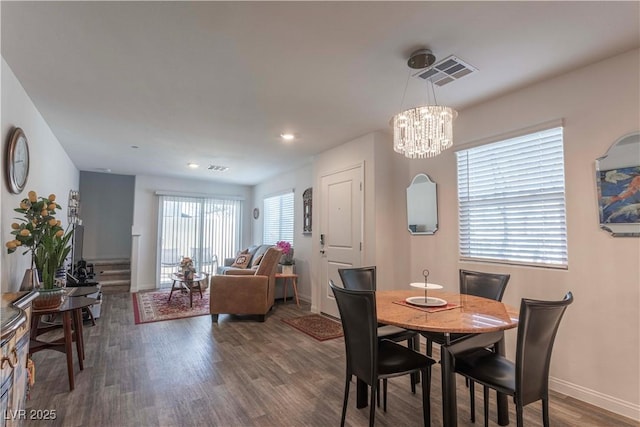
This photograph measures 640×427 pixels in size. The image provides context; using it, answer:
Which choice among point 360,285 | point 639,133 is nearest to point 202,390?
point 360,285

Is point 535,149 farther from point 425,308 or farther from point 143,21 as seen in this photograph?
point 143,21

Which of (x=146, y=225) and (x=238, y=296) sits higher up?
(x=146, y=225)

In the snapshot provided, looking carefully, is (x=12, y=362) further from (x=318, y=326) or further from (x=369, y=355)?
(x=318, y=326)

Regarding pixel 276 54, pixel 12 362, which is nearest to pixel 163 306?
pixel 12 362

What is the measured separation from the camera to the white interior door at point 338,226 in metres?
3.99

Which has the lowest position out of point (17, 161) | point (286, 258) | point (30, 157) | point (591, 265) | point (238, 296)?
point (238, 296)

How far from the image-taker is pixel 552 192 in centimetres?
250

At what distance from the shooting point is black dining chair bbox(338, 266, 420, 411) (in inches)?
91.0

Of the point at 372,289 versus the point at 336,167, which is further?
the point at 336,167

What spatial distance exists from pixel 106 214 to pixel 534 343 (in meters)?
7.94

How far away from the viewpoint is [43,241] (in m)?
2.49

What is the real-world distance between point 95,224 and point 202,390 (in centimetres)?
606

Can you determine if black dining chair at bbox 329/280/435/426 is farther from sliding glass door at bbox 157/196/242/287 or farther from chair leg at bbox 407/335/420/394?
sliding glass door at bbox 157/196/242/287

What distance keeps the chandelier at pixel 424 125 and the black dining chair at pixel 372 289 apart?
1124mm
